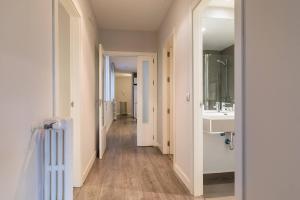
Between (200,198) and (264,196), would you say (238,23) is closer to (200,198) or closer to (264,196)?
(264,196)

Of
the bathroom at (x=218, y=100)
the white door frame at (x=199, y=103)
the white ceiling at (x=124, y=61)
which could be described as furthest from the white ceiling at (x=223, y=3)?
the white ceiling at (x=124, y=61)

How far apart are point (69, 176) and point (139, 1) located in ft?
8.95

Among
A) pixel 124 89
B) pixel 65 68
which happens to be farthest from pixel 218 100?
pixel 124 89

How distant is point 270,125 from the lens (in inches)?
42.1

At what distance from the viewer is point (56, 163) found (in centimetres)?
127

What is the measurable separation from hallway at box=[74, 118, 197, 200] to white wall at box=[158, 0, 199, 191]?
0.74 ft

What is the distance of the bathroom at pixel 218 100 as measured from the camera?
2438mm

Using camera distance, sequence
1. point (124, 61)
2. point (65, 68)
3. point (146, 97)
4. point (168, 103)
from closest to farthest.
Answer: point (65, 68) → point (168, 103) → point (146, 97) → point (124, 61)

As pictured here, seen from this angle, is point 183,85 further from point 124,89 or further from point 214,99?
point 124,89

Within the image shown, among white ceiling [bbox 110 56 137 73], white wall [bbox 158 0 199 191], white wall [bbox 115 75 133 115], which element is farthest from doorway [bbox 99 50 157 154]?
white wall [bbox 115 75 133 115]

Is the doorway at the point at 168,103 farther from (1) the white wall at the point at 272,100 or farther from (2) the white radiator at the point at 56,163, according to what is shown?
(2) the white radiator at the point at 56,163

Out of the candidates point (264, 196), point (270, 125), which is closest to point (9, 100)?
point (270, 125)

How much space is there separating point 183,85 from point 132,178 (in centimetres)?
146

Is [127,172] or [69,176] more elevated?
[69,176]
